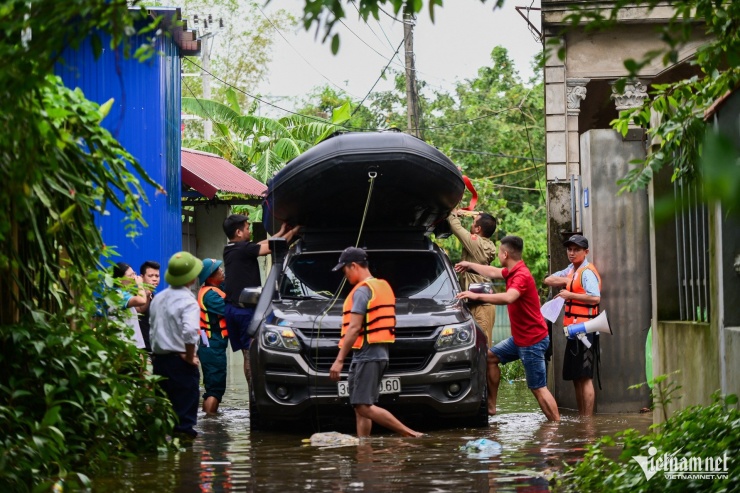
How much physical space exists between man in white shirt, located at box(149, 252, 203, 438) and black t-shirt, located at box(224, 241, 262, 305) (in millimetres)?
3025

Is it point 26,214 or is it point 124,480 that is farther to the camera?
point 124,480

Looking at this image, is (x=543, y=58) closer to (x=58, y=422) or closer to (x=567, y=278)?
(x=58, y=422)

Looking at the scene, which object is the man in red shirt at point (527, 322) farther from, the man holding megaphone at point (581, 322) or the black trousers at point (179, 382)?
the black trousers at point (179, 382)

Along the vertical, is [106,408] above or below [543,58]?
below

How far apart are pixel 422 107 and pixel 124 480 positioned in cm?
3579

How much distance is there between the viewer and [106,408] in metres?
8.33

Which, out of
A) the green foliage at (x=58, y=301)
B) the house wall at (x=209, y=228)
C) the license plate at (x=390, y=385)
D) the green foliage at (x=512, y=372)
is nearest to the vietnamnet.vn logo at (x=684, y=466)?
the green foliage at (x=58, y=301)

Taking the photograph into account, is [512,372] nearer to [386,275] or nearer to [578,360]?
[578,360]

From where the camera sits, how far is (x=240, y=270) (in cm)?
1355

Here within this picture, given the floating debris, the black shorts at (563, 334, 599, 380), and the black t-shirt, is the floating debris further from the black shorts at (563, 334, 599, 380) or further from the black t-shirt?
the black t-shirt

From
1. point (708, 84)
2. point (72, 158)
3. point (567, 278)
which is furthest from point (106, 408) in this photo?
point (567, 278)

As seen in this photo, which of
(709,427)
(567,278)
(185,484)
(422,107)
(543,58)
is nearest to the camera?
(543,58)

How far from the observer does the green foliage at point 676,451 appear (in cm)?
631

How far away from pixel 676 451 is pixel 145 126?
37.2 feet
